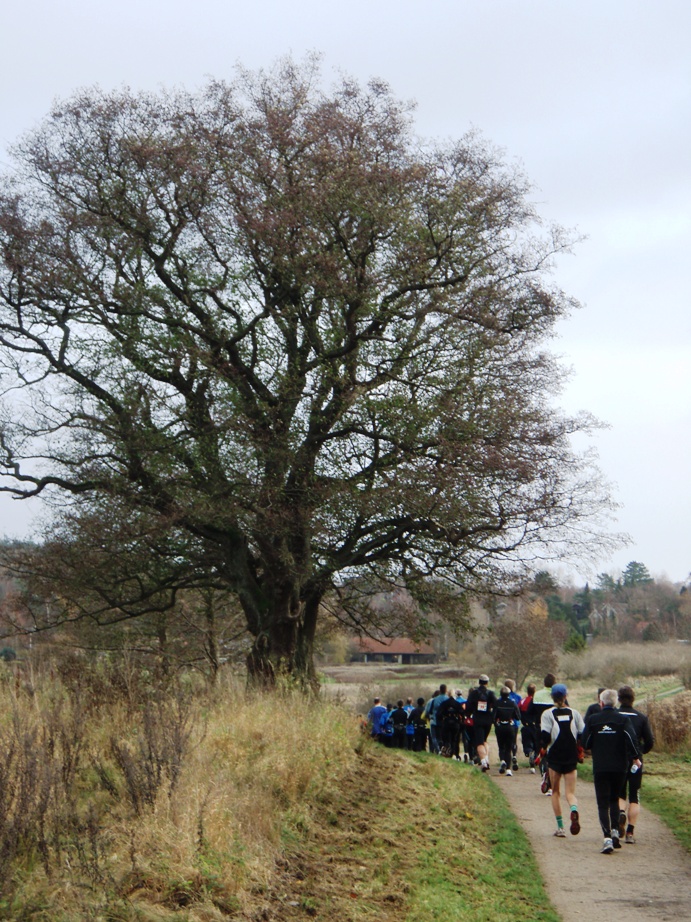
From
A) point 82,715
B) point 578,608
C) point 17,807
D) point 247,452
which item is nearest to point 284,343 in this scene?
point 247,452

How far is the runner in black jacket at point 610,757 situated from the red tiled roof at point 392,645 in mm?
10285

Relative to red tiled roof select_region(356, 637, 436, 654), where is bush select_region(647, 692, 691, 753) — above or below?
below

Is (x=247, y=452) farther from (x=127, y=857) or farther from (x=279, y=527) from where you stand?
(x=127, y=857)

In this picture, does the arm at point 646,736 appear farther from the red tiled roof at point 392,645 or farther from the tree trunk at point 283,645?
the red tiled roof at point 392,645

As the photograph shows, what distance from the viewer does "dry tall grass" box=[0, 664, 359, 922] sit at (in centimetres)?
674

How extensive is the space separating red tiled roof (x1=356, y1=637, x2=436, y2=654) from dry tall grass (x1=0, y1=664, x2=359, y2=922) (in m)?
11.0

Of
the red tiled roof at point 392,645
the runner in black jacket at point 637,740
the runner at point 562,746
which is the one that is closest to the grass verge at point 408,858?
the runner at point 562,746

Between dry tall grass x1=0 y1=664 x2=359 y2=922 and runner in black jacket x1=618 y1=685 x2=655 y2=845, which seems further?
runner in black jacket x1=618 y1=685 x2=655 y2=845

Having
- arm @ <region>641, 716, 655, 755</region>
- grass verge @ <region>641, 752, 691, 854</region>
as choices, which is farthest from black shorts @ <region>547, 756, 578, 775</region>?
grass verge @ <region>641, 752, 691, 854</region>

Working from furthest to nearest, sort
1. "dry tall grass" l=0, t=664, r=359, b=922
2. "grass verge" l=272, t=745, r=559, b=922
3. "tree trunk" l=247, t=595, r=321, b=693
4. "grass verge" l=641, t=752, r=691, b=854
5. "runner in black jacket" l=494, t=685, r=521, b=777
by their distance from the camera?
"runner in black jacket" l=494, t=685, r=521, b=777
"tree trunk" l=247, t=595, r=321, b=693
"grass verge" l=641, t=752, r=691, b=854
"grass verge" l=272, t=745, r=559, b=922
"dry tall grass" l=0, t=664, r=359, b=922

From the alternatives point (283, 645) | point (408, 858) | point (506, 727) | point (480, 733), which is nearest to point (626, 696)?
point (408, 858)

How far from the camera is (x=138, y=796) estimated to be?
26.5 feet

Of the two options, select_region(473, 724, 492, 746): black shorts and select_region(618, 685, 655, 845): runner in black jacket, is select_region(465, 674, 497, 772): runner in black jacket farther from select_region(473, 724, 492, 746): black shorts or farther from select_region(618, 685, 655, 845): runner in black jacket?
select_region(618, 685, 655, 845): runner in black jacket

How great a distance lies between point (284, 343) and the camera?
2075cm
